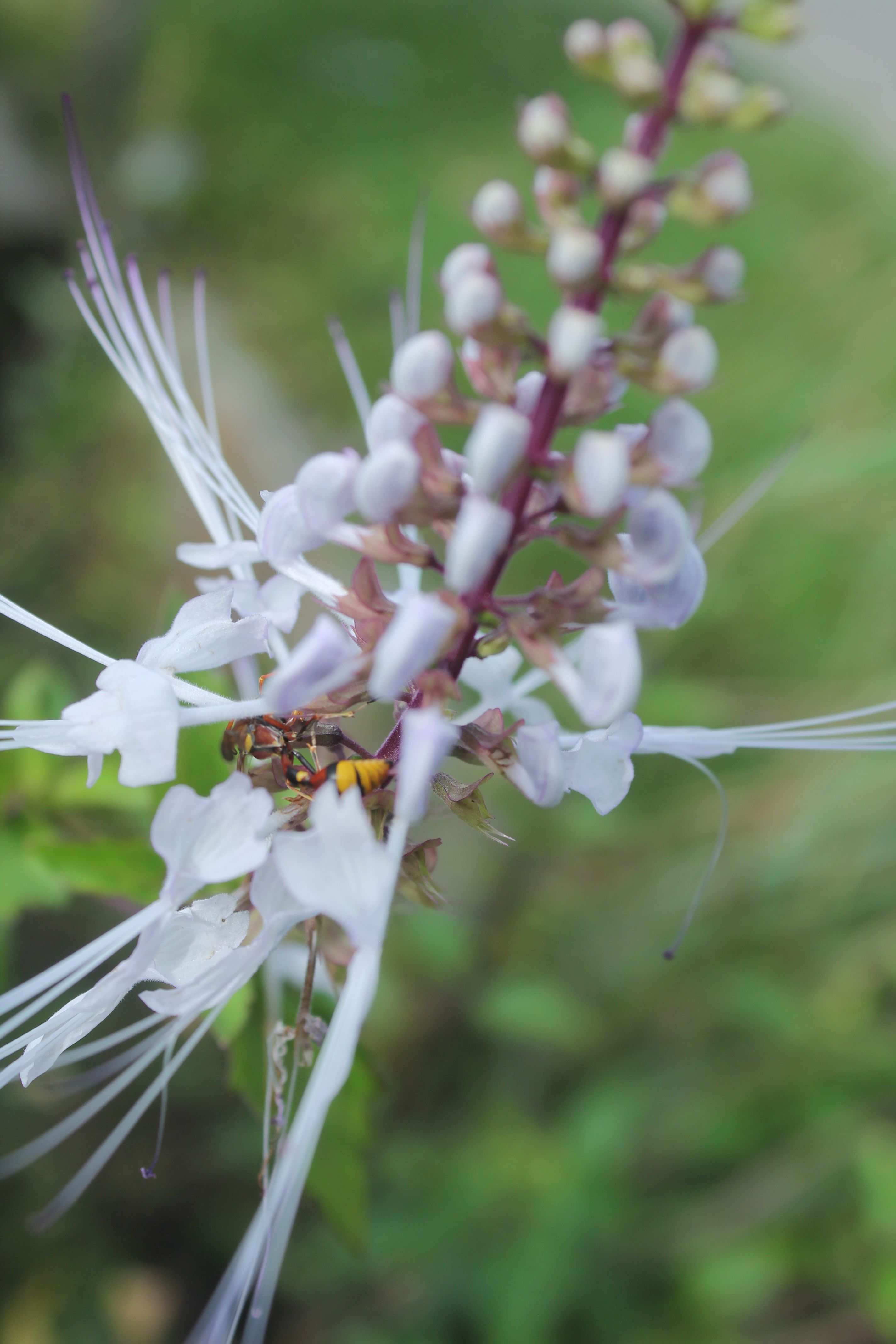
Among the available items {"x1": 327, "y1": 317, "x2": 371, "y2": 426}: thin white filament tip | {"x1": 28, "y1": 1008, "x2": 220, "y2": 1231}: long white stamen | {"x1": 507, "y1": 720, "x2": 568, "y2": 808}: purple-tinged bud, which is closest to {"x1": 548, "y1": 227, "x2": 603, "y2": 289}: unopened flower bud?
{"x1": 507, "y1": 720, "x2": 568, "y2": 808}: purple-tinged bud

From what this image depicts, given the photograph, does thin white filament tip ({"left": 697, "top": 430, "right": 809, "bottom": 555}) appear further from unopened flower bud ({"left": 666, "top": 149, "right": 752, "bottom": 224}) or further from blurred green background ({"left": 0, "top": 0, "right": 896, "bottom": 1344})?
blurred green background ({"left": 0, "top": 0, "right": 896, "bottom": 1344})

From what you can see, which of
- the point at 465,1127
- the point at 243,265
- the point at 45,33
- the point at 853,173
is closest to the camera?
the point at 465,1127

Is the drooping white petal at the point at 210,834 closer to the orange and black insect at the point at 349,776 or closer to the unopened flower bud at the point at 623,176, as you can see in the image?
the orange and black insect at the point at 349,776

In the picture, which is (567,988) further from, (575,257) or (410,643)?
Answer: (575,257)

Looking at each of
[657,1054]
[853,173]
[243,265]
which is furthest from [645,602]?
[853,173]

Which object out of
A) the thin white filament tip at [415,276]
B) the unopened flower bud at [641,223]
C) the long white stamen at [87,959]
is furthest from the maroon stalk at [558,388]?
the thin white filament tip at [415,276]

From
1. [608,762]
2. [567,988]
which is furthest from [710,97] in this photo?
[567,988]

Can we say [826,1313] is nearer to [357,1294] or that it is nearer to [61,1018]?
[357,1294]
